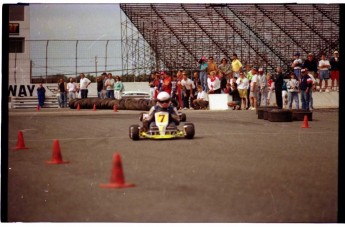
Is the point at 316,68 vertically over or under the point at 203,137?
over

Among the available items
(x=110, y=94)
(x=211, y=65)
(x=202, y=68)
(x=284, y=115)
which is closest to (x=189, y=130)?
(x=211, y=65)

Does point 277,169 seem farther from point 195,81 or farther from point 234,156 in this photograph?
point 195,81

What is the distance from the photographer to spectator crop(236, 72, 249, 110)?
19938mm

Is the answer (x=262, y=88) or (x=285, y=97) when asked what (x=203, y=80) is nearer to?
(x=262, y=88)

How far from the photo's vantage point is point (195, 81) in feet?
67.5

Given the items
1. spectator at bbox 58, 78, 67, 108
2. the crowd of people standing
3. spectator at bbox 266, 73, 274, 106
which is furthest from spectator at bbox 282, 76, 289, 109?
spectator at bbox 58, 78, 67, 108

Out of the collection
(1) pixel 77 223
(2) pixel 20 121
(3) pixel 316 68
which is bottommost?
(1) pixel 77 223

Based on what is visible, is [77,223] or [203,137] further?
[203,137]

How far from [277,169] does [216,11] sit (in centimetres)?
325

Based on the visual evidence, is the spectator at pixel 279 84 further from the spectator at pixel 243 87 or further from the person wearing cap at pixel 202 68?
the person wearing cap at pixel 202 68

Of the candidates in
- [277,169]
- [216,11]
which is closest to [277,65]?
[216,11]

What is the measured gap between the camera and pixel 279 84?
726 inches

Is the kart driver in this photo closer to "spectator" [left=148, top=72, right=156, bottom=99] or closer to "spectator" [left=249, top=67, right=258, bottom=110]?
"spectator" [left=148, top=72, right=156, bottom=99]

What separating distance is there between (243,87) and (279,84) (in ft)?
9.59
